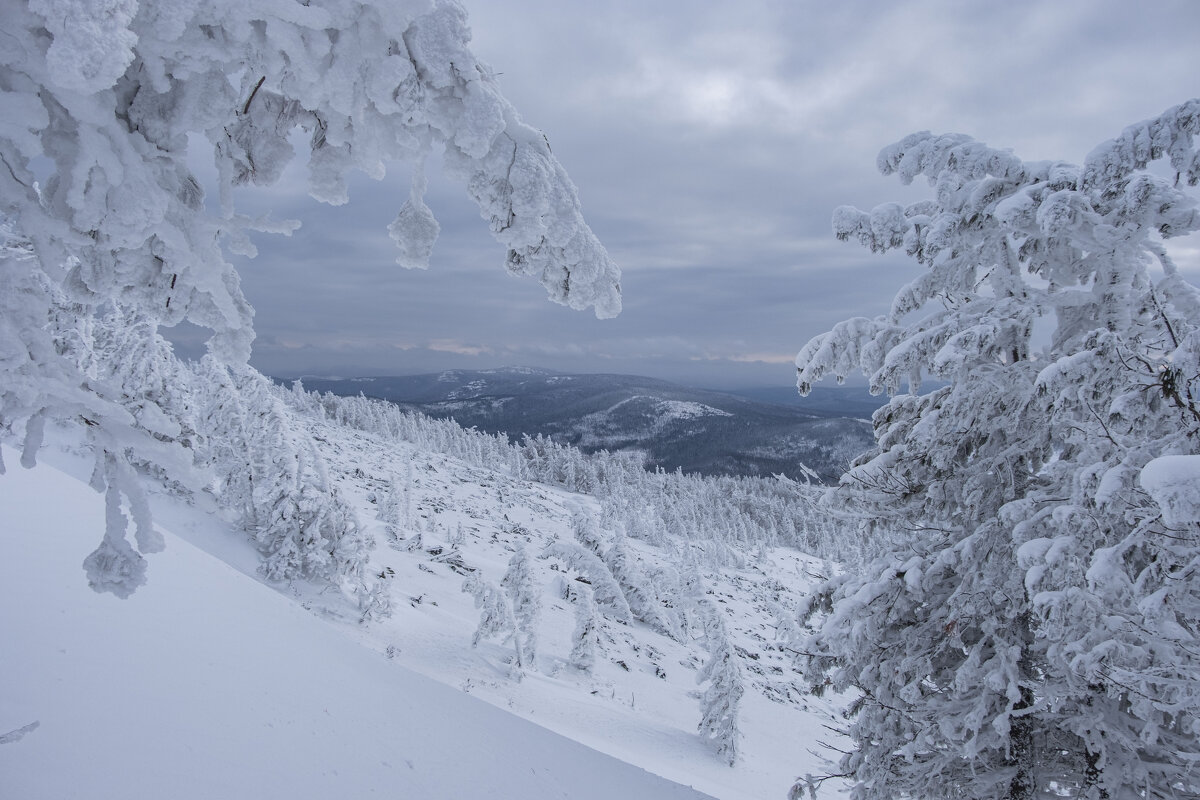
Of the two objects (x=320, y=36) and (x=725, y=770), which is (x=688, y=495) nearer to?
(x=725, y=770)

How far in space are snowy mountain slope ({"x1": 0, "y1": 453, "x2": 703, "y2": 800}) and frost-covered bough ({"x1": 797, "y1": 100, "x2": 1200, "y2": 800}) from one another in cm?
388

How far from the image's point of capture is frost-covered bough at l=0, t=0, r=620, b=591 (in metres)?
1.85

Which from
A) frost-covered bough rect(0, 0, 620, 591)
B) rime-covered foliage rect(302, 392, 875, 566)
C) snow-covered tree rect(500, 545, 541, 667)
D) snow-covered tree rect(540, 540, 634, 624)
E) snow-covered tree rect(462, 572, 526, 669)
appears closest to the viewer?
frost-covered bough rect(0, 0, 620, 591)

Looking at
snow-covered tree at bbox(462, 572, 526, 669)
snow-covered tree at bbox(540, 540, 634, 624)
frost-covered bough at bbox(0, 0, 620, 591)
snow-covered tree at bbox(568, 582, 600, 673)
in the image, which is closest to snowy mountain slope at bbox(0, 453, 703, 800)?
frost-covered bough at bbox(0, 0, 620, 591)

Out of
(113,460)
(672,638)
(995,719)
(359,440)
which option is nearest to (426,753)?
(113,460)

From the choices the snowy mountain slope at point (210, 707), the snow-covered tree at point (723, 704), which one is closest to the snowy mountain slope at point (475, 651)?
the snowy mountain slope at point (210, 707)

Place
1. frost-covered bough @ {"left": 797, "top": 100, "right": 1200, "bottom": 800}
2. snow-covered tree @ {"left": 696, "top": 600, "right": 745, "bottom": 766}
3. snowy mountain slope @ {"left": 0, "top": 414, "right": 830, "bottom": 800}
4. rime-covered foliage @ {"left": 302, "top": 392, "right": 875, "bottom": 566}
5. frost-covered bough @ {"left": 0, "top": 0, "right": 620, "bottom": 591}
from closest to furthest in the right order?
frost-covered bough @ {"left": 0, "top": 0, "right": 620, "bottom": 591} < frost-covered bough @ {"left": 797, "top": 100, "right": 1200, "bottom": 800} < snowy mountain slope @ {"left": 0, "top": 414, "right": 830, "bottom": 800} < snow-covered tree @ {"left": 696, "top": 600, "right": 745, "bottom": 766} < rime-covered foliage @ {"left": 302, "top": 392, "right": 875, "bottom": 566}

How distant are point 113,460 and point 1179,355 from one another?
5.64 meters

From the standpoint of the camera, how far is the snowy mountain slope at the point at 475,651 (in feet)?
17.9

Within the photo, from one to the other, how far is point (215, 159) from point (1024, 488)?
6418 millimetres

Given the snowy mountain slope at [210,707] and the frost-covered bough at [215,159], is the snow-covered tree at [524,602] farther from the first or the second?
the frost-covered bough at [215,159]

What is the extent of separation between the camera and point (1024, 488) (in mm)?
4812

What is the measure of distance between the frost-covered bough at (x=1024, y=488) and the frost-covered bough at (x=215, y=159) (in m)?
3.56

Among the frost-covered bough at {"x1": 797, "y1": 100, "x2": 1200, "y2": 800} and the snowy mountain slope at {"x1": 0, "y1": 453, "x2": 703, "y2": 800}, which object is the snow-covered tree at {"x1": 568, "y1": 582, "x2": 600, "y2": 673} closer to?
the snowy mountain slope at {"x1": 0, "y1": 453, "x2": 703, "y2": 800}
